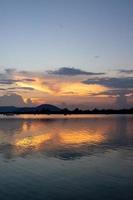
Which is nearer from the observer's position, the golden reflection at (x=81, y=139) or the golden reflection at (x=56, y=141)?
the golden reflection at (x=56, y=141)

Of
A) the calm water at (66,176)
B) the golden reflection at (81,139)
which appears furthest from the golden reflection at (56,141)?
the calm water at (66,176)

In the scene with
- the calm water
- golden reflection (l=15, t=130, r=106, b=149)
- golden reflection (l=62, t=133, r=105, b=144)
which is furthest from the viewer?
golden reflection (l=62, t=133, r=105, b=144)

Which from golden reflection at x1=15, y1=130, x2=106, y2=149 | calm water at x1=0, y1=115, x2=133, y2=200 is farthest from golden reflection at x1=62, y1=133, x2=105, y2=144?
calm water at x1=0, y1=115, x2=133, y2=200

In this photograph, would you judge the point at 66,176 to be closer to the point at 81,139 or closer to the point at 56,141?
the point at 56,141

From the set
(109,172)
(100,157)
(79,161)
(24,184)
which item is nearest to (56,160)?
(79,161)

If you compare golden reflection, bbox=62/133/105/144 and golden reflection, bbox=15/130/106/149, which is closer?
golden reflection, bbox=15/130/106/149

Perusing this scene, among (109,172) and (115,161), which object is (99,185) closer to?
(109,172)

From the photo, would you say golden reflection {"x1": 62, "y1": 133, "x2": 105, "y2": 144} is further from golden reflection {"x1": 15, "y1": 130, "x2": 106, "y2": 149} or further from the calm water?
the calm water

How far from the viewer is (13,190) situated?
70.6 ft

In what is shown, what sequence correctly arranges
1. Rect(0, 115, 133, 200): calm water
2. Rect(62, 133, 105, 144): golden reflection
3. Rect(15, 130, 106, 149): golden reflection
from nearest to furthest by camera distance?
Rect(0, 115, 133, 200): calm water, Rect(15, 130, 106, 149): golden reflection, Rect(62, 133, 105, 144): golden reflection

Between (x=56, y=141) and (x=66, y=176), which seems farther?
(x=56, y=141)

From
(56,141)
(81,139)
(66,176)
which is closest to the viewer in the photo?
(66,176)

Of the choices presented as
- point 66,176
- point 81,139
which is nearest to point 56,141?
point 81,139

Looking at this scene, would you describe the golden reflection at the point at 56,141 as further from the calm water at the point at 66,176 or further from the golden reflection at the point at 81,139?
the calm water at the point at 66,176
